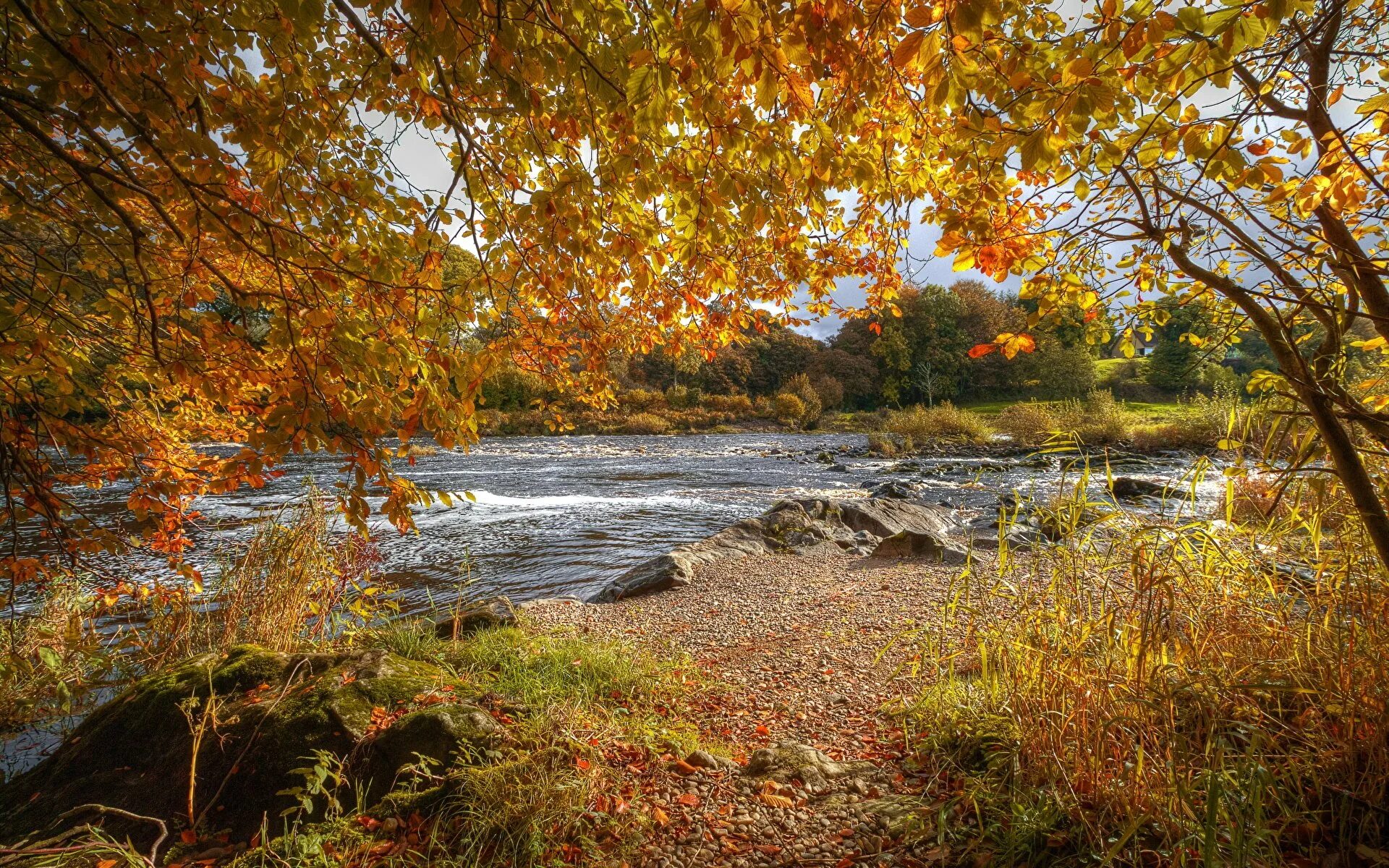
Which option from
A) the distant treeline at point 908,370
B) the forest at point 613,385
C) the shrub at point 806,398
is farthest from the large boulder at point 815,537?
the distant treeline at point 908,370

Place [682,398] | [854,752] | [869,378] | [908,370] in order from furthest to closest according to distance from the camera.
→ [869,378], [908,370], [682,398], [854,752]

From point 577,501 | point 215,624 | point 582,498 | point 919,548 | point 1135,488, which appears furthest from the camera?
point 582,498

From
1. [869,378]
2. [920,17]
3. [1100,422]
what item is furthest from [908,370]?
[920,17]

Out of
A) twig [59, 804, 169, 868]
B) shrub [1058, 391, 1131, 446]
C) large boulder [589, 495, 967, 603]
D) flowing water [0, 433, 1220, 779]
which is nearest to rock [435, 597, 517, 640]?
flowing water [0, 433, 1220, 779]

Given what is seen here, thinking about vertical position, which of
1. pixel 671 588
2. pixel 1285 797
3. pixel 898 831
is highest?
pixel 1285 797

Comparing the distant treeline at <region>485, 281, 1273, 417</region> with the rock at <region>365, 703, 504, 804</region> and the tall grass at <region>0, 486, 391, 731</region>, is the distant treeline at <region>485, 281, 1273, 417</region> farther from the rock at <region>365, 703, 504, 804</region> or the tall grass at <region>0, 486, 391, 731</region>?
the rock at <region>365, 703, 504, 804</region>

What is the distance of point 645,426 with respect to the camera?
32562 mm

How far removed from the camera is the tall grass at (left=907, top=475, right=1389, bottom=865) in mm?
1758

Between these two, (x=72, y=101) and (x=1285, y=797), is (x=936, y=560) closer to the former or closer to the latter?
(x=1285, y=797)

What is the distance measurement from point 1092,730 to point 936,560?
5.11 meters

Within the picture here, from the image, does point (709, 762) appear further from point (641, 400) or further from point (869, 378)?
point (869, 378)

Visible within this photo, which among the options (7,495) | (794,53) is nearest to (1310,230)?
(794,53)

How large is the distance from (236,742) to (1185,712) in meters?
3.93

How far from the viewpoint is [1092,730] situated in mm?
2232
